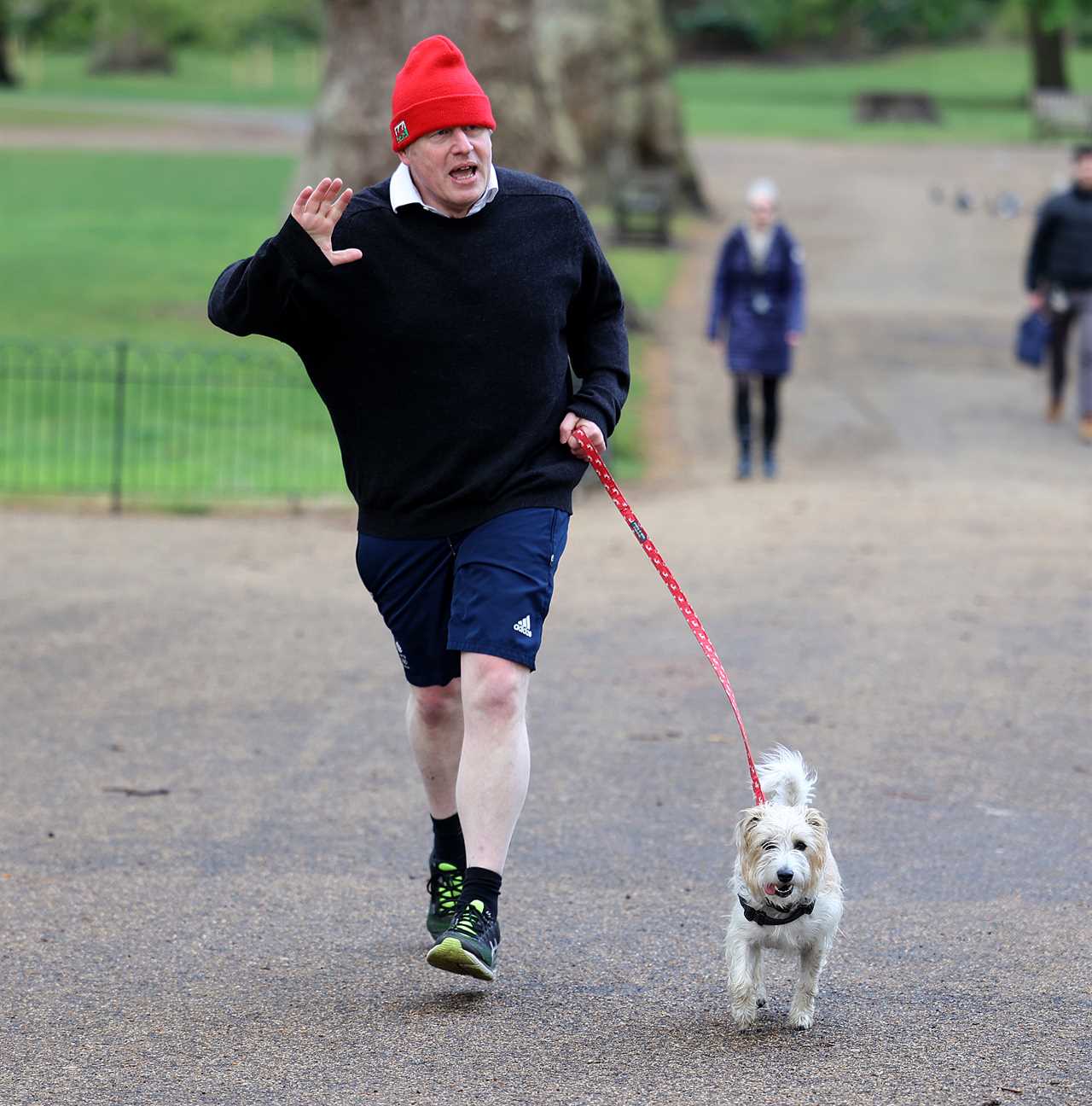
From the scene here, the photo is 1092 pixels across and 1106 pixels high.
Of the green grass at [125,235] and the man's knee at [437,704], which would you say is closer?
the man's knee at [437,704]

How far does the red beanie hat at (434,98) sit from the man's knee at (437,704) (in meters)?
1.35

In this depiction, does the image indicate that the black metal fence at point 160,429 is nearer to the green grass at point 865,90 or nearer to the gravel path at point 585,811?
the gravel path at point 585,811

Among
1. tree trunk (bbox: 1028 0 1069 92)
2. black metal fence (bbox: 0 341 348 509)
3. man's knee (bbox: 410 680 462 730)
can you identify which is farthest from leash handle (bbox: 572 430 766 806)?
tree trunk (bbox: 1028 0 1069 92)

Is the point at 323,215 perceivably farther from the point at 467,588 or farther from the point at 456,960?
the point at 456,960

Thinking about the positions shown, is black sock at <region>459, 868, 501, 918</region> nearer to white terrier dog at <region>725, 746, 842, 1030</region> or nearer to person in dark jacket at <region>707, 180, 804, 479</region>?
white terrier dog at <region>725, 746, 842, 1030</region>

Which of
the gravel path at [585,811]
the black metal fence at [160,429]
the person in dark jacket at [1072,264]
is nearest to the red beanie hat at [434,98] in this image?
the gravel path at [585,811]

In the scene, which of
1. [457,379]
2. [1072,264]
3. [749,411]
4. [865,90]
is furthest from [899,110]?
[457,379]

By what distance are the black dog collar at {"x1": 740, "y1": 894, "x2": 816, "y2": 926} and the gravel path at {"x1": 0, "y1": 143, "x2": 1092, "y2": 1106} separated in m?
0.28

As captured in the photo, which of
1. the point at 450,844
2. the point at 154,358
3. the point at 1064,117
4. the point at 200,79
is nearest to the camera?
the point at 450,844

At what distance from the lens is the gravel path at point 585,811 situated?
168 inches

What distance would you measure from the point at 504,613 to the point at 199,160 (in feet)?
121

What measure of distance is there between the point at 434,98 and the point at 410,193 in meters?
0.23

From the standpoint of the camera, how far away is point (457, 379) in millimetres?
4641

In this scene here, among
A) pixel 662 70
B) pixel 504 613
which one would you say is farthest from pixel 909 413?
pixel 662 70
